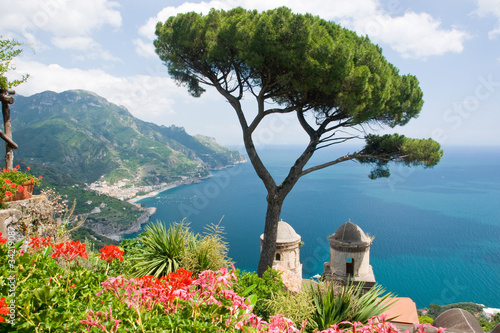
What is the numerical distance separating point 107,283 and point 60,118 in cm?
13072

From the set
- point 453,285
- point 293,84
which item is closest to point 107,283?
point 293,84

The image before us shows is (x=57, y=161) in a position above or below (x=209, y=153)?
below

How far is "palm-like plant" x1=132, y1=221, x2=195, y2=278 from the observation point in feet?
15.6

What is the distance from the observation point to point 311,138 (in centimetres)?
816

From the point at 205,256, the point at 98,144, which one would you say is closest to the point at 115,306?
the point at 205,256

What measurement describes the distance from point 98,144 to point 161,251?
4108 inches

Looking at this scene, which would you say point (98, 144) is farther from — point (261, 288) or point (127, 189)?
point (261, 288)

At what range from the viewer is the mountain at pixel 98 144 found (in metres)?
85.1

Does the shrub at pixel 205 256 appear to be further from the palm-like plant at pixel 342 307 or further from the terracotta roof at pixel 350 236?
the terracotta roof at pixel 350 236

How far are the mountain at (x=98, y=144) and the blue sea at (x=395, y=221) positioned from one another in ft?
56.2

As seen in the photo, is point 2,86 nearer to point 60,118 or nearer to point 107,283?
point 107,283

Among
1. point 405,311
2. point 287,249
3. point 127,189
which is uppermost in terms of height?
point 127,189

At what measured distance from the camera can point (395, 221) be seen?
56750 mm

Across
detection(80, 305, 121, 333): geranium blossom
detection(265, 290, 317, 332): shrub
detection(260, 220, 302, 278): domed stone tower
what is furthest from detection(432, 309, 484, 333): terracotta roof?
detection(260, 220, 302, 278): domed stone tower
